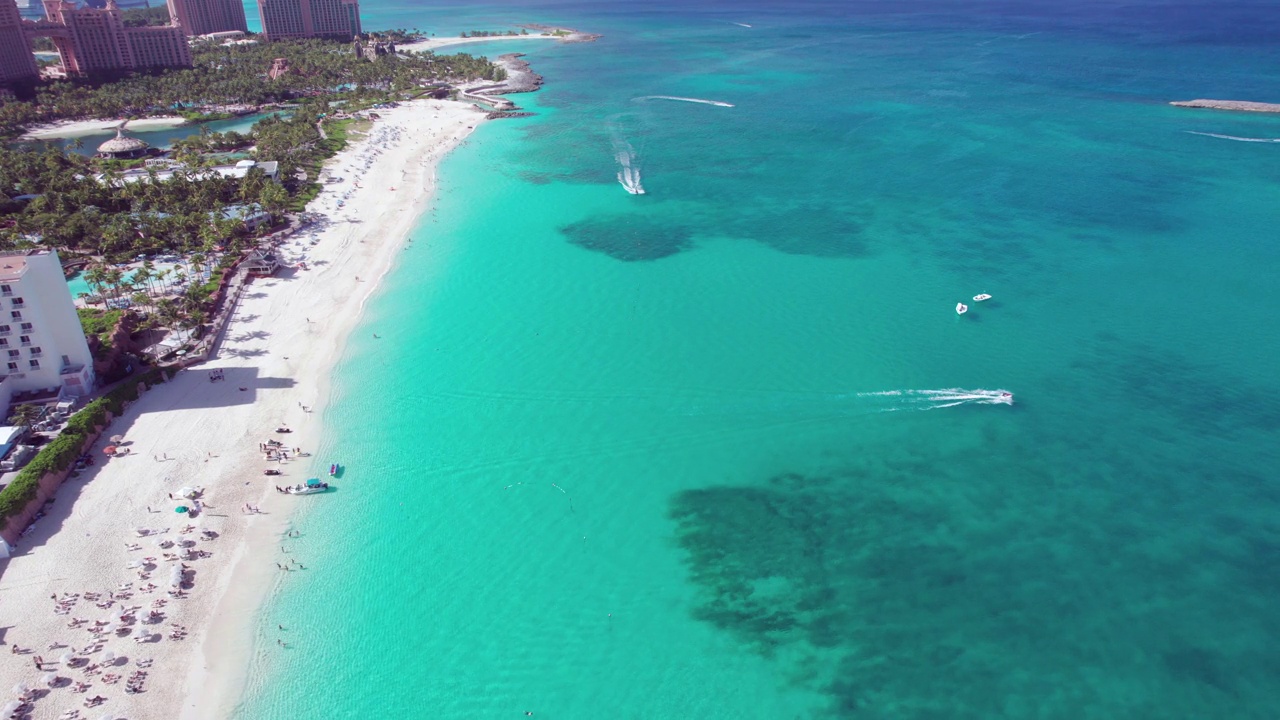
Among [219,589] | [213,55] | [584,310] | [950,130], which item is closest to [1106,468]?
[584,310]

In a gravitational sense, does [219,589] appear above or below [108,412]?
below

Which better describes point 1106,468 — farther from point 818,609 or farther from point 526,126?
point 526,126

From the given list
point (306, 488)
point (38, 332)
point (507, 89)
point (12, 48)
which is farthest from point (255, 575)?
point (12, 48)

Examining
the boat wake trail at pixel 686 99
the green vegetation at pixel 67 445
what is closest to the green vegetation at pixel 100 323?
the green vegetation at pixel 67 445

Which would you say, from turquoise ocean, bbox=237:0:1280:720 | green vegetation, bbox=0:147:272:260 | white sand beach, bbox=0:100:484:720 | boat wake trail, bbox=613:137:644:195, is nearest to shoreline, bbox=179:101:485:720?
white sand beach, bbox=0:100:484:720

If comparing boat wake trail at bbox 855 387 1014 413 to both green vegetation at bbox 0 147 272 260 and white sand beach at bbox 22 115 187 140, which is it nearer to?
green vegetation at bbox 0 147 272 260

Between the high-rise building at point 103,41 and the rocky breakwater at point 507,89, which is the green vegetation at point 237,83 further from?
the high-rise building at point 103,41
